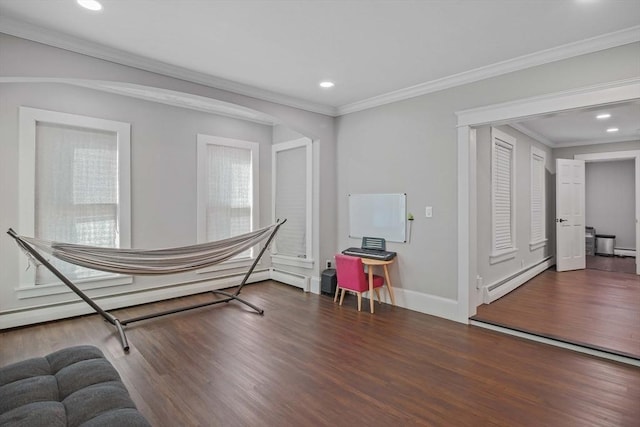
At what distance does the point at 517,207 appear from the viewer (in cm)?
501

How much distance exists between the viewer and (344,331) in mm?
3352

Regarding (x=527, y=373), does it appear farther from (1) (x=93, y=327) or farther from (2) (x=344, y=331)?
(1) (x=93, y=327)

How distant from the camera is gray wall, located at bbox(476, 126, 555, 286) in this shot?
13.2 ft

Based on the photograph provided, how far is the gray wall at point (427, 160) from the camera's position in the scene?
129 inches

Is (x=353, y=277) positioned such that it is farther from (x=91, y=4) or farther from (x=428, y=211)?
(x=91, y=4)

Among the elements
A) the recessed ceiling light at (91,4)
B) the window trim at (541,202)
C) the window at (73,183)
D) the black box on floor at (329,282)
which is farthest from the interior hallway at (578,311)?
the window at (73,183)

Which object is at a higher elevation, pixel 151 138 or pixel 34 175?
pixel 151 138

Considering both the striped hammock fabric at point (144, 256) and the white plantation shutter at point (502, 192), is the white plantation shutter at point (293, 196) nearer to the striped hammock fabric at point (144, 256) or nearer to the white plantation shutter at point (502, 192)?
the striped hammock fabric at point (144, 256)

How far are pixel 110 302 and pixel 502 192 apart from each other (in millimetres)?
5361

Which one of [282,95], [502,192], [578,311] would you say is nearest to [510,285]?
[578,311]

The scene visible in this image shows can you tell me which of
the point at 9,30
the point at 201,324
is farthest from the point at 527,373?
the point at 9,30

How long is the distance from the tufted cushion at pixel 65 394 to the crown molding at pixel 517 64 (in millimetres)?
3850

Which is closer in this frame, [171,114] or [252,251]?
[171,114]

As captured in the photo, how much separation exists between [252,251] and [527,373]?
4072 mm
